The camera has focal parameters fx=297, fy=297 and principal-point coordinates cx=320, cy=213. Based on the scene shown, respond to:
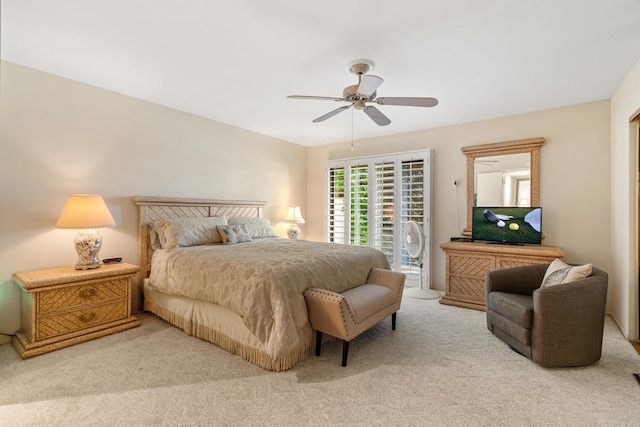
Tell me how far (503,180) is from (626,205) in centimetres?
143

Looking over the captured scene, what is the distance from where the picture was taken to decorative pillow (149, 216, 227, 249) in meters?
3.55

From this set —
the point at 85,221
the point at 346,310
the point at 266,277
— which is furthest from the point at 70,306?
the point at 346,310

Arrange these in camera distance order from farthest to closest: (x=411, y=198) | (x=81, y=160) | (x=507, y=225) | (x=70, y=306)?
(x=411, y=198), (x=507, y=225), (x=81, y=160), (x=70, y=306)

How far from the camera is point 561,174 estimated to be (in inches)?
157

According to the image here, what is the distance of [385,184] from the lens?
210 inches

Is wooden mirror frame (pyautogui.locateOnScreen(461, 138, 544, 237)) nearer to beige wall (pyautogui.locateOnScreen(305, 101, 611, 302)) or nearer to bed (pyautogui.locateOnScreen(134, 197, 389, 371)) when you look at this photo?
beige wall (pyautogui.locateOnScreen(305, 101, 611, 302))

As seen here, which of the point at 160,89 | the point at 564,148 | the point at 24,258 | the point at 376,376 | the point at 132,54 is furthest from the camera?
the point at 564,148

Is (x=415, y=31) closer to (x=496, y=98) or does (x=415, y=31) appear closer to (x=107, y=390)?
(x=496, y=98)

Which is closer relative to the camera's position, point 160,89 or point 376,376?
point 376,376

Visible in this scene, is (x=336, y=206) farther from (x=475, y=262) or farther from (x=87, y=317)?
(x=87, y=317)

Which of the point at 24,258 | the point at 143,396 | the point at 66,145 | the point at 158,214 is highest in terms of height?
the point at 66,145

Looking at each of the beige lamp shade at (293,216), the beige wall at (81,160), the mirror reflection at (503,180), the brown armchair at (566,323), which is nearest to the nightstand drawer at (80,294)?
the beige wall at (81,160)

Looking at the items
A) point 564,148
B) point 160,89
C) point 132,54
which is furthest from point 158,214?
point 564,148

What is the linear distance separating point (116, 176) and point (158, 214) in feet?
2.10
